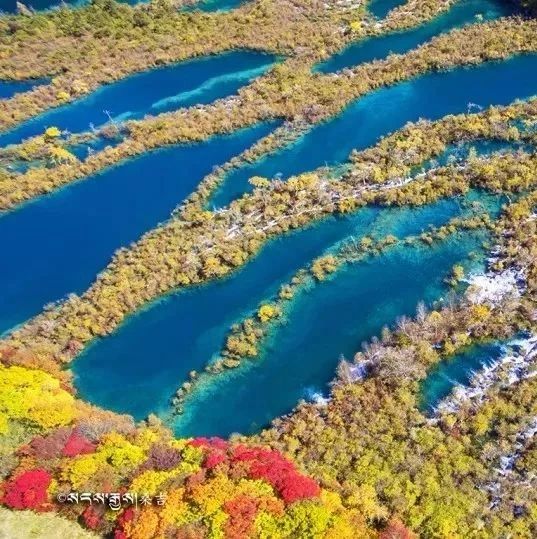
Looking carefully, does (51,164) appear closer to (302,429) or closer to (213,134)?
(213,134)

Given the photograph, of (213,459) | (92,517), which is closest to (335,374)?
(213,459)

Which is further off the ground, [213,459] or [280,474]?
[280,474]

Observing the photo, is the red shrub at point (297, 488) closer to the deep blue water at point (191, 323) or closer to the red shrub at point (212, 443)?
the red shrub at point (212, 443)

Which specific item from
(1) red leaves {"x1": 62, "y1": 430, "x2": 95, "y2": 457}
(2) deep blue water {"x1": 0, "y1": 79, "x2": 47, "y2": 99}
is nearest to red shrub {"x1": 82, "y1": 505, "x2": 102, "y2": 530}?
(1) red leaves {"x1": 62, "y1": 430, "x2": 95, "y2": 457}

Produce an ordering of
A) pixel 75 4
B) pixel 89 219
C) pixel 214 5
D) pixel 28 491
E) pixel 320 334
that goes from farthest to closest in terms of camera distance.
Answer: pixel 75 4 → pixel 214 5 → pixel 89 219 → pixel 320 334 → pixel 28 491

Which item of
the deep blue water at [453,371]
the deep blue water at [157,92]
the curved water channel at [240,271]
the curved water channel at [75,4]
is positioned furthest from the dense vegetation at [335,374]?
the curved water channel at [75,4]

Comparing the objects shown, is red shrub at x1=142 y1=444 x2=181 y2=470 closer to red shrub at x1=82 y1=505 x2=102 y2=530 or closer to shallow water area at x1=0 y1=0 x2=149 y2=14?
red shrub at x1=82 y1=505 x2=102 y2=530

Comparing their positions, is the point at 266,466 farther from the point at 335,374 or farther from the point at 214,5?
the point at 214,5
